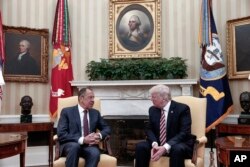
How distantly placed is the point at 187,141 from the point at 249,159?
110 centimetres

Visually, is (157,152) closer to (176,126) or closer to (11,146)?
(176,126)

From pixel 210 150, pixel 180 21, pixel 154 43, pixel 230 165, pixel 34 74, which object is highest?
pixel 180 21

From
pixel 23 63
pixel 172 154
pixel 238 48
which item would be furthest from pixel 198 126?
pixel 23 63

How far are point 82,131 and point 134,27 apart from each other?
10.2 ft

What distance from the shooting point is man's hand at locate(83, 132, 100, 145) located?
3934 millimetres

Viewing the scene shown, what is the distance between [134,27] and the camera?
6.70 meters

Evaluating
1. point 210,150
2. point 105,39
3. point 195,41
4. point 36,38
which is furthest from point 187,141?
point 36,38

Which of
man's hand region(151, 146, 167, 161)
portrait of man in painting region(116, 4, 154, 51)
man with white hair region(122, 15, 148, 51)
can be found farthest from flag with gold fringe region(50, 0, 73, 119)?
man's hand region(151, 146, 167, 161)

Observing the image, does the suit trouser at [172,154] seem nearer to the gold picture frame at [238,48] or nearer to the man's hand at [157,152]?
the man's hand at [157,152]

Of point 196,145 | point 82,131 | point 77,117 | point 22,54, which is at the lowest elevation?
point 196,145

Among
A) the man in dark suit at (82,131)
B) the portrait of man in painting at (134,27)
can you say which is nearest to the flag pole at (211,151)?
the portrait of man in painting at (134,27)

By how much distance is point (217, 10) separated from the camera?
20.5 ft

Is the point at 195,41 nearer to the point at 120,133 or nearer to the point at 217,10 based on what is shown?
the point at 217,10

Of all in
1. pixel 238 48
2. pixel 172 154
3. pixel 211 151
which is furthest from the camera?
pixel 238 48
